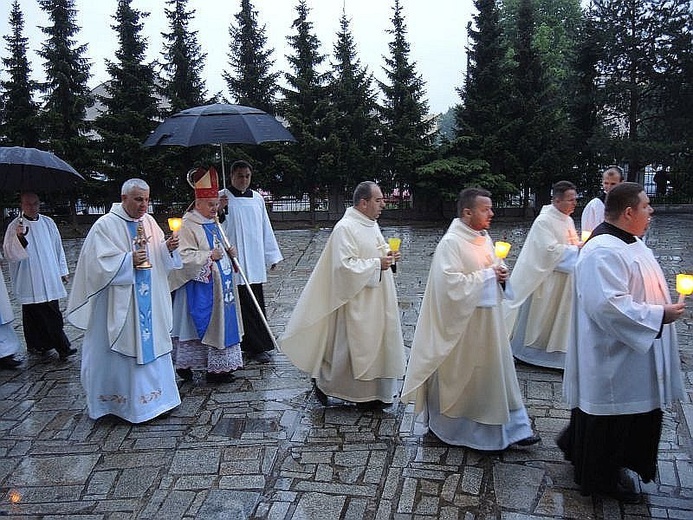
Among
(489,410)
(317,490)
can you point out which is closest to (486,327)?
(489,410)

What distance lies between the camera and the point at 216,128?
6.23 metres

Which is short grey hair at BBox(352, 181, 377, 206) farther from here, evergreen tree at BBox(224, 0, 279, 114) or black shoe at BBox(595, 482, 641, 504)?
evergreen tree at BBox(224, 0, 279, 114)

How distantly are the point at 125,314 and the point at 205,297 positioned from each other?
3.58 ft

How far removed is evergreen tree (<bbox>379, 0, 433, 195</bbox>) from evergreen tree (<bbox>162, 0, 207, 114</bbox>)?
6781 millimetres

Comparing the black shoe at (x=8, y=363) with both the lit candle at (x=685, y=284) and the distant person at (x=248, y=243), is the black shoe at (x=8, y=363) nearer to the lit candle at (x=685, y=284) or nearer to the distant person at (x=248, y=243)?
the distant person at (x=248, y=243)

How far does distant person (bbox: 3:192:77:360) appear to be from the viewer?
730 cm

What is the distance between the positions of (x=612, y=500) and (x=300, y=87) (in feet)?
66.3

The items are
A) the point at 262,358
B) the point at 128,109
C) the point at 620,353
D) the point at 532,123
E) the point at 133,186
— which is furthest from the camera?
the point at 532,123

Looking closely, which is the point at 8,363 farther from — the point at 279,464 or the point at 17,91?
the point at 17,91

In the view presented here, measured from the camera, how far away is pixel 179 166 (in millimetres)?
21859

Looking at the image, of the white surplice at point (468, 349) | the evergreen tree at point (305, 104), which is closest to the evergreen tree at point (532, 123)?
the evergreen tree at point (305, 104)

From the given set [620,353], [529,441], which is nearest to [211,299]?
[529,441]

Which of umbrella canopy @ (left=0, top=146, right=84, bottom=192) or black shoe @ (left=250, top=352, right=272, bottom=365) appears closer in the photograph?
umbrella canopy @ (left=0, top=146, right=84, bottom=192)

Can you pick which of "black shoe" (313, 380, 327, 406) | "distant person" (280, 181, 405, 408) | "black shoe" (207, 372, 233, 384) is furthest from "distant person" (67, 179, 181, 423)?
"black shoe" (313, 380, 327, 406)
